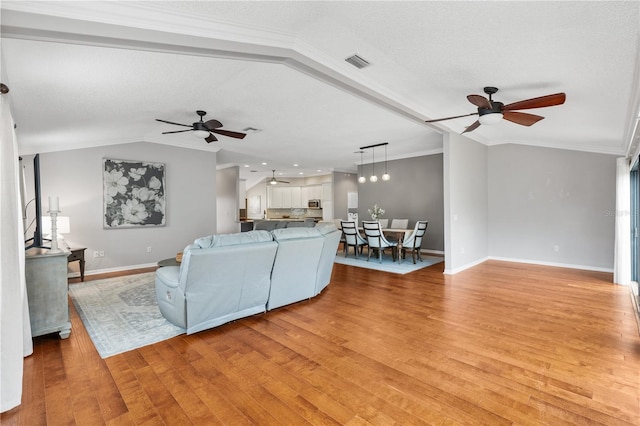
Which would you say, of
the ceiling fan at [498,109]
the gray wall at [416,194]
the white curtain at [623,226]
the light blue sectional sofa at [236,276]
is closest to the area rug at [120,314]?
the light blue sectional sofa at [236,276]

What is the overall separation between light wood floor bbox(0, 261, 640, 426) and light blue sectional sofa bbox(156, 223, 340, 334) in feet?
0.62

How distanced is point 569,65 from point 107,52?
13.8ft

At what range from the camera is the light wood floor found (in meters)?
1.89

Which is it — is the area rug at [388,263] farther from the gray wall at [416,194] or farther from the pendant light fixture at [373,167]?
the pendant light fixture at [373,167]

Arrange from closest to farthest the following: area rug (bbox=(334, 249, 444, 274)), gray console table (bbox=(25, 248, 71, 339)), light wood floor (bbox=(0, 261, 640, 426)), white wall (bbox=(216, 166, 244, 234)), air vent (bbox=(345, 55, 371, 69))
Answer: light wood floor (bbox=(0, 261, 640, 426)) → gray console table (bbox=(25, 248, 71, 339)) → air vent (bbox=(345, 55, 371, 69)) → area rug (bbox=(334, 249, 444, 274)) → white wall (bbox=(216, 166, 244, 234))

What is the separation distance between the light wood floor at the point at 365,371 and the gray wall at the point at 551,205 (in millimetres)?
2504

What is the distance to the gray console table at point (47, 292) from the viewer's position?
2844mm

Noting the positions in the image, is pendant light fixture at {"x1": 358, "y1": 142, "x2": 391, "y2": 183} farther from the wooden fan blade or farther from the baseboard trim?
the wooden fan blade

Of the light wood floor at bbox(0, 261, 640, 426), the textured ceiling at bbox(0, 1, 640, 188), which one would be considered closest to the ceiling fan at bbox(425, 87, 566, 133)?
the textured ceiling at bbox(0, 1, 640, 188)

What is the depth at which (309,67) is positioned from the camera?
3084mm

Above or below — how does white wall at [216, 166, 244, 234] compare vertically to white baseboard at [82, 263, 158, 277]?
above

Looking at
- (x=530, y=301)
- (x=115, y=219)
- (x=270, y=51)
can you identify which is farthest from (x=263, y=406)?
(x=115, y=219)

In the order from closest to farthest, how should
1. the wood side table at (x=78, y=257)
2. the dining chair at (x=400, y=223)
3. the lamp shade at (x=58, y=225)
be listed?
1. the lamp shade at (x=58, y=225)
2. the wood side table at (x=78, y=257)
3. the dining chair at (x=400, y=223)

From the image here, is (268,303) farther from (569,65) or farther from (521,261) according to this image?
(521,261)
